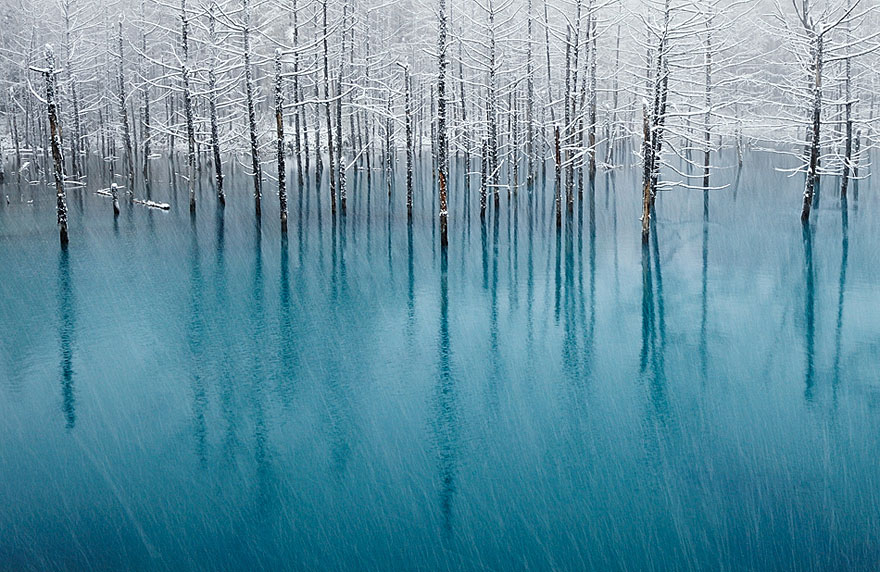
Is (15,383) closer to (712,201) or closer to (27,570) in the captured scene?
(27,570)

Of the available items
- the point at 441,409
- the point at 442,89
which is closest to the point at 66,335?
the point at 441,409

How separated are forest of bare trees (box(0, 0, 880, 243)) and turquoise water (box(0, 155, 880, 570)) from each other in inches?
213

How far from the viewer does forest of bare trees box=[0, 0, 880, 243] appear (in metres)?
26.9

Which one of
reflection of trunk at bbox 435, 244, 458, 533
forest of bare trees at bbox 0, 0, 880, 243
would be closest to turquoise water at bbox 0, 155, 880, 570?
reflection of trunk at bbox 435, 244, 458, 533

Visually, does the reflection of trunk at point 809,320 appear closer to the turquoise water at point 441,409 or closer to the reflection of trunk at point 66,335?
the turquoise water at point 441,409

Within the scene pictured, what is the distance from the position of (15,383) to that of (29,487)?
4.23 m

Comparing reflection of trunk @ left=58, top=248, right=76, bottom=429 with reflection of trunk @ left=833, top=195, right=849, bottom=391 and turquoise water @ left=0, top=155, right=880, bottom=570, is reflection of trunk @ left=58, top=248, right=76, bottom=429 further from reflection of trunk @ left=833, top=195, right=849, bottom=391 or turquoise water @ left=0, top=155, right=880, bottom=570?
reflection of trunk @ left=833, top=195, right=849, bottom=391

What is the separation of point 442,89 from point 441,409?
42.9ft

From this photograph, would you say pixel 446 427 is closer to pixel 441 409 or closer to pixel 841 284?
pixel 441 409

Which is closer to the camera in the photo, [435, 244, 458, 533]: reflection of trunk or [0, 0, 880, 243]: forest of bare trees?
[435, 244, 458, 533]: reflection of trunk

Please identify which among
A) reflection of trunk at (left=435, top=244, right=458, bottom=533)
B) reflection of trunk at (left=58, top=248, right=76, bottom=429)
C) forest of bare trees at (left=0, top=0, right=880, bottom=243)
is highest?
forest of bare trees at (left=0, top=0, right=880, bottom=243)

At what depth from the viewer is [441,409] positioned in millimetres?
11758

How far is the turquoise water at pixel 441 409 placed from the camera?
8.03 m

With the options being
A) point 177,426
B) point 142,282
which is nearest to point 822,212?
point 142,282
